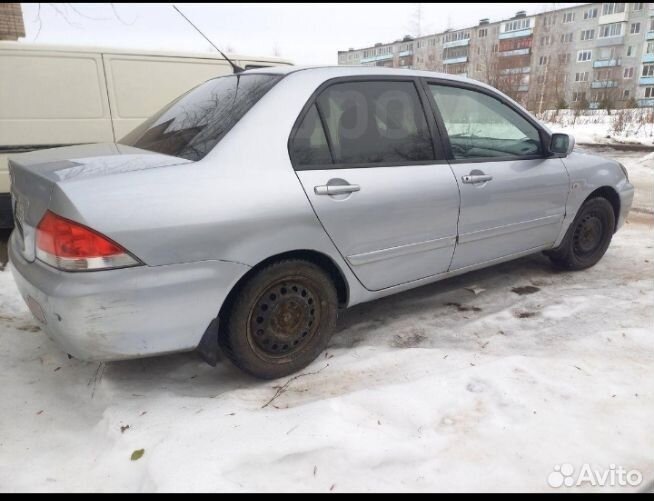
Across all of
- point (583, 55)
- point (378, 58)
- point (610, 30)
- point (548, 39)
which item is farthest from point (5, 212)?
point (378, 58)

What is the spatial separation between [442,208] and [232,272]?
142cm

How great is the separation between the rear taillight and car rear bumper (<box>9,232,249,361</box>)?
0.04 metres

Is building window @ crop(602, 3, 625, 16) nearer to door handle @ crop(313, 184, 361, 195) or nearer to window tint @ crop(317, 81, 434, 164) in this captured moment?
window tint @ crop(317, 81, 434, 164)

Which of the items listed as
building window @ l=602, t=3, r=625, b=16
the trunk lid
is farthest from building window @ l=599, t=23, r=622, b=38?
the trunk lid

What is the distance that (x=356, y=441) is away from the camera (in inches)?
79.7

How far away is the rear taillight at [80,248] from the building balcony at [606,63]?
5936cm

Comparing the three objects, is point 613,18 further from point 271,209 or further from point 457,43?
point 271,209

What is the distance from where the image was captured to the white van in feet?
15.8

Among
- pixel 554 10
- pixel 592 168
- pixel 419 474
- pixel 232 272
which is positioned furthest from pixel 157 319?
pixel 554 10

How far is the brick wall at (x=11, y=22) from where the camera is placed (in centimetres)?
970

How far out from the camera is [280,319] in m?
2.54

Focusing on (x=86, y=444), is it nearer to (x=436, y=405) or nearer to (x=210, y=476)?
(x=210, y=476)

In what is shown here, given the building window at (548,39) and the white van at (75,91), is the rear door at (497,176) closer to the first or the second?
the white van at (75,91)
